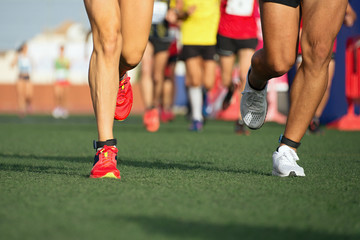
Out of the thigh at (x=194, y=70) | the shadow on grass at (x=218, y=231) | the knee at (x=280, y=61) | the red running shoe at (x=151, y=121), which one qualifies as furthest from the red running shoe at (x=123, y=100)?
the thigh at (x=194, y=70)

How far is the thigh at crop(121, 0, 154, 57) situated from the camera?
3.58 m

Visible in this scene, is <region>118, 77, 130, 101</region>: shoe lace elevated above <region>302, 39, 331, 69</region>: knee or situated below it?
below

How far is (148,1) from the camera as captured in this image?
11.7 ft

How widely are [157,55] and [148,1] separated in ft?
20.8

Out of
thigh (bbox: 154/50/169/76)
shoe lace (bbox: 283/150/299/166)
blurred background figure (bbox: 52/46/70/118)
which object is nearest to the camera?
shoe lace (bbox: 283/150/299/166)

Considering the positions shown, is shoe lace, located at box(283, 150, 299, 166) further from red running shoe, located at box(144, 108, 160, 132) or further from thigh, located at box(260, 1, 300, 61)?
red running shoe, located at box(144, 108, 160, 132)

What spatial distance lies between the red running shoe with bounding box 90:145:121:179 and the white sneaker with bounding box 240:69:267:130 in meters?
1.16

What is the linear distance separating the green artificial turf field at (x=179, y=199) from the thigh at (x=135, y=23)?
2.56 feet

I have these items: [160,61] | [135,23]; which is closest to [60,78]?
[160,61]

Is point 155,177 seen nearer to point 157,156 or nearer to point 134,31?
point 134,31

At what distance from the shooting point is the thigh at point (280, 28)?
3.49 m

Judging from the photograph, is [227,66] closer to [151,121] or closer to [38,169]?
[151,121]

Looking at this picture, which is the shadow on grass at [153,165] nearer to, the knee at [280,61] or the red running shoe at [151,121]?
the knee at [280,61]

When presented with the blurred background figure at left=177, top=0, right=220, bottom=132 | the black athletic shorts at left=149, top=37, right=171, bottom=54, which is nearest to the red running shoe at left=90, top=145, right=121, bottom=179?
the blurred background figure at left=177, top=0, right=220, bottom=132
